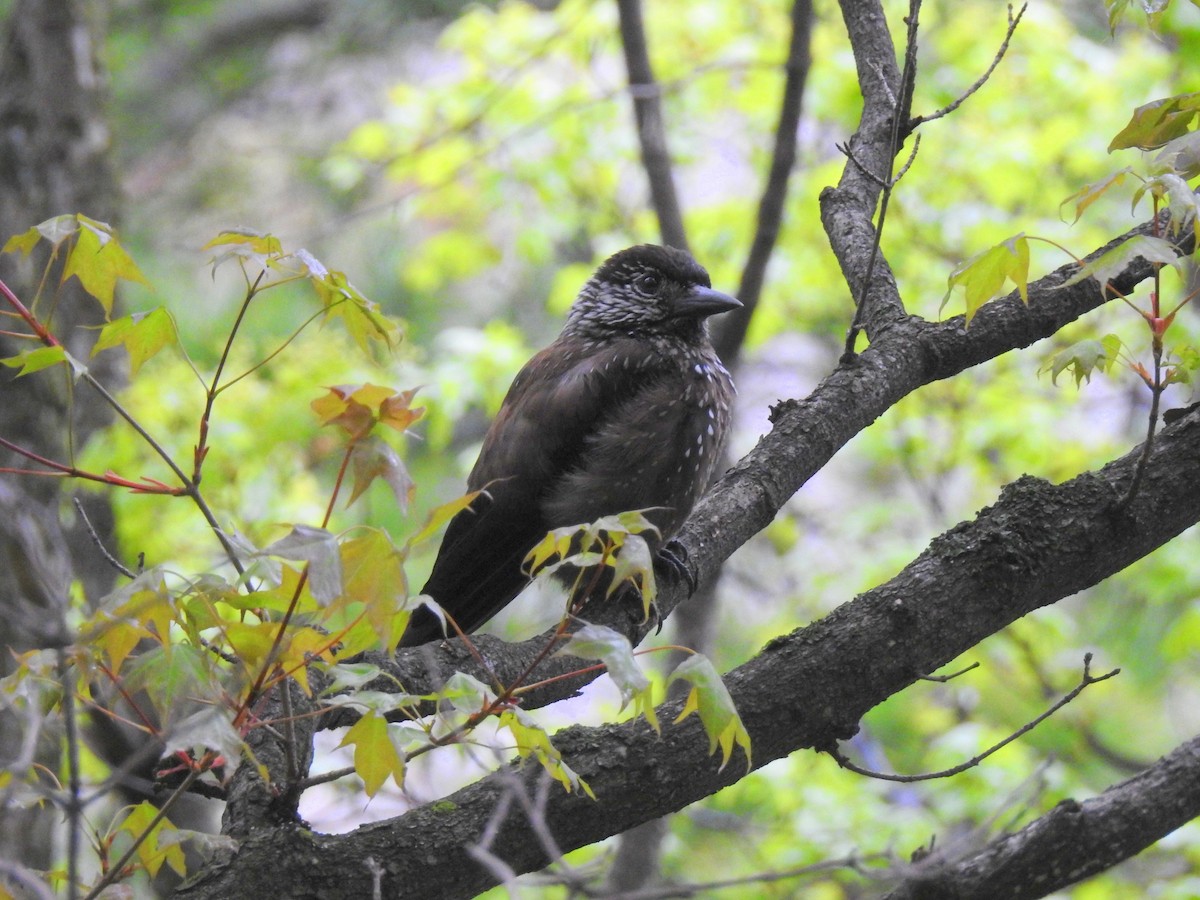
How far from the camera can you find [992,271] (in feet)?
6.97

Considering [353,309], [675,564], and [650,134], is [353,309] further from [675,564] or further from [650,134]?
[650,134]

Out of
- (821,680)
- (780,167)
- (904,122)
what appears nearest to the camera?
(821,680)

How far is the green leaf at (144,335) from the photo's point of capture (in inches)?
76.9

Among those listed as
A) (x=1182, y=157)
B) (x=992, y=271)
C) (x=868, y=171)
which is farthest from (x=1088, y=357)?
(x=868, y=171)

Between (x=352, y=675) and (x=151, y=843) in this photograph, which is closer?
(x=352, y=675)

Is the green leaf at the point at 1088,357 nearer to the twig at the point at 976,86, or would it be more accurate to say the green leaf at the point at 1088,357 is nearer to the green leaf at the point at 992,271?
the green leaf at the point at 992,271

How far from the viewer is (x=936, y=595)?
7.55ft

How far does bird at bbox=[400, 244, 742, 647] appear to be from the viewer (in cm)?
342

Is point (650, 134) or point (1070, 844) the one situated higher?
point (650, 134)

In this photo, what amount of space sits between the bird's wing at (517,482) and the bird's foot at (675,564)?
17.2 inches

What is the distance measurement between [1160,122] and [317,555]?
1685mm

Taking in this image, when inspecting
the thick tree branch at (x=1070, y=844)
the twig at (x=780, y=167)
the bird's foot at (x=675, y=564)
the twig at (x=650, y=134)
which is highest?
the twig at (x=650, y=134)

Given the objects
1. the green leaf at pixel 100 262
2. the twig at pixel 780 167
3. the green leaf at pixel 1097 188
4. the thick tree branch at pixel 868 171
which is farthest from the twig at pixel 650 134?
the green leaf at pixel 100 262

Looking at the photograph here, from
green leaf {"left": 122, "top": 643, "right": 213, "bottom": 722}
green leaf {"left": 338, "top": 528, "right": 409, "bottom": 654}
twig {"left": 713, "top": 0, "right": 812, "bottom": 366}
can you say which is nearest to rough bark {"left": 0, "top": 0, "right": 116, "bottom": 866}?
twig {"left": 713, "top": 0, "right": 812, "bottom": 366}
